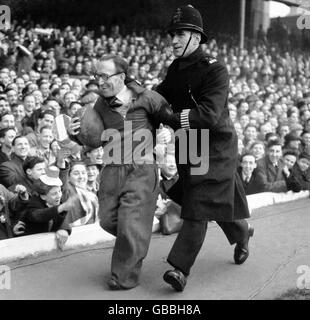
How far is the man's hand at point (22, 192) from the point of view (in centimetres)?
436

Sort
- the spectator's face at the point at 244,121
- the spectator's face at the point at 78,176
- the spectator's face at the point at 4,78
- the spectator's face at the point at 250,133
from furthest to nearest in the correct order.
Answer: the spectator's face at the point at 4,78
the spectator's face at the point at 244,121
the spectator's face at the point at 250,133
the spectator's face at the point at 78,176

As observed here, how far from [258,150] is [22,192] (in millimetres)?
3620

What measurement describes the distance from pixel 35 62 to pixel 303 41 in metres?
12.4

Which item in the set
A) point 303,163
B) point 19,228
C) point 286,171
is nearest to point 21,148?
point 19,228

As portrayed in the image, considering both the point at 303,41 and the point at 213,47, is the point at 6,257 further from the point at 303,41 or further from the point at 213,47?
the point at 303,41

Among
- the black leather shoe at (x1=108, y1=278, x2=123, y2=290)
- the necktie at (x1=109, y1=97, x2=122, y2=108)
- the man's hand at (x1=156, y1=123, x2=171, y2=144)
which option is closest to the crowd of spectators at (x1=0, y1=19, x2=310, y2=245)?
the man's hand at (x1=156, y1=123, x2=171, y2=144)

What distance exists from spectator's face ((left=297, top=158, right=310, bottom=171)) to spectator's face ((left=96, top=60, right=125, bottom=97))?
4409 mm

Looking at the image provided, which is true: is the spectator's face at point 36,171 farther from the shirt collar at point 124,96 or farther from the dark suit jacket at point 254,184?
the dark suit jacket at point 254,184

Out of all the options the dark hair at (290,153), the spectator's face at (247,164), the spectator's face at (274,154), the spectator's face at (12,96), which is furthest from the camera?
the spectator's face at (12,96)

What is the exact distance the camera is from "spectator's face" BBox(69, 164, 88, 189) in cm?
500

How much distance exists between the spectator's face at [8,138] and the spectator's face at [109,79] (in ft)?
8.62

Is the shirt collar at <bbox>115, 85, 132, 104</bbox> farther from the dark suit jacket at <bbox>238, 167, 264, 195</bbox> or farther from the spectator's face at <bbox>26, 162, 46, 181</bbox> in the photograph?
the dark suit jacket at <bbox>238, 167, 264, 195</bbox>

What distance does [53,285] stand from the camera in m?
3.46

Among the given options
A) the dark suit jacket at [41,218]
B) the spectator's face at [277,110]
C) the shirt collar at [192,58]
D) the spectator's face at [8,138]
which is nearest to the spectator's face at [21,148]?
the spectator's face at [8,138]
